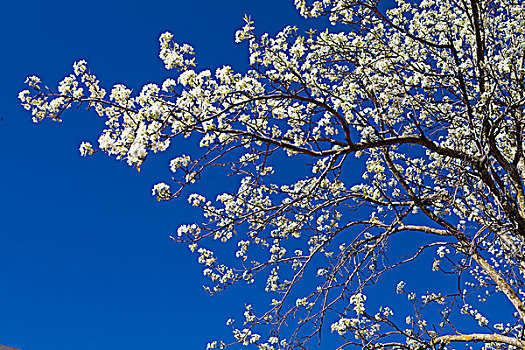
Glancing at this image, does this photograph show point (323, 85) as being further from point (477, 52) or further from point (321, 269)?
point (321, 269)

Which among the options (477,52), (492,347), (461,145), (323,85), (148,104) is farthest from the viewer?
(492,347)

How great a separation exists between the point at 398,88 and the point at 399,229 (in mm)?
3090

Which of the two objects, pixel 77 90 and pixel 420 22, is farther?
pixel 420 22

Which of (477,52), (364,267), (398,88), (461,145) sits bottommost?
(364,267)

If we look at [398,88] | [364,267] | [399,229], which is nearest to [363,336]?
[364,267]

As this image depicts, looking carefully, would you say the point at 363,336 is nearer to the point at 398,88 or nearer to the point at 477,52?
the point at 398,88

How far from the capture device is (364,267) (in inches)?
310

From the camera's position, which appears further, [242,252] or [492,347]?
[492,347]

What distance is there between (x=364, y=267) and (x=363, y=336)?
1.18 metres

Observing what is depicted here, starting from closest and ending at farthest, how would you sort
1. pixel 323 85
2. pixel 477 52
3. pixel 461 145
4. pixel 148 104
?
pixel 148 104 < pixel 461 145 < pixel 477 52 < pixel 323 85

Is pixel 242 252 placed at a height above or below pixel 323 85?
below

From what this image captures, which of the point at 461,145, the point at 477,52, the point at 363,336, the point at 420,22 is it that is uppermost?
the point at 420,22

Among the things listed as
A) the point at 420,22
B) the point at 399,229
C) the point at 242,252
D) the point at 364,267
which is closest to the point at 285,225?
the point at 242,252

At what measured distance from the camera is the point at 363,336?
773cm
